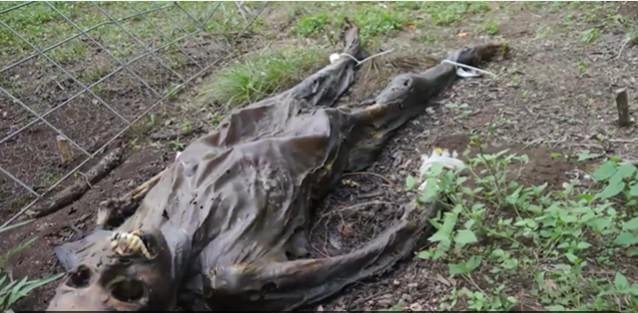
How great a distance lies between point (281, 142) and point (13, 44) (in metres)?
3.91

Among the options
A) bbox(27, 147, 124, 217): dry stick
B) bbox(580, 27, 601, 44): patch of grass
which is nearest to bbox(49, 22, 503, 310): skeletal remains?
bbox(27, 147, 124, 217): dry stick

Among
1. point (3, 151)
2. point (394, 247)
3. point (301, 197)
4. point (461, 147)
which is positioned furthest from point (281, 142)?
point (3, 151)

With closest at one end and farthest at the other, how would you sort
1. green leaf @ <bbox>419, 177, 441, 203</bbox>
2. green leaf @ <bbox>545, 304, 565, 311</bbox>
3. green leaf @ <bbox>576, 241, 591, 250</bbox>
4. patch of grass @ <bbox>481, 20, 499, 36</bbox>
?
green leaf @ <bbox>545, 304, 565, 311</bbox>
green leaf @ <bbox>576, 241, 591, 250</bbox>
green leaf @ <bbox>419, 177, 441, 203</bbox>
patch of grass @ <bbox>481, 20, 499, 36</bbox>

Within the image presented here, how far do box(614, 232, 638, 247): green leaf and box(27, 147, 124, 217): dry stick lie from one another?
257 cm

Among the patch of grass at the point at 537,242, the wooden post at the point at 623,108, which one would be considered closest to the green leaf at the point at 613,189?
the patch of grass at the point at 537,242

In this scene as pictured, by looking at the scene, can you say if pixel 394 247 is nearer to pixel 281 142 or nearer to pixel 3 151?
pixel 281 142

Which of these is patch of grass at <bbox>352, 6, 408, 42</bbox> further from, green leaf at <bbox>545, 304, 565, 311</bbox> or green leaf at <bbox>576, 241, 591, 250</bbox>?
green leaf at <bbox>545, 304, 565, 311</bbox>

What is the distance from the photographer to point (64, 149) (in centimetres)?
389

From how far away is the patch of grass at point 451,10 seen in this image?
5512 mm

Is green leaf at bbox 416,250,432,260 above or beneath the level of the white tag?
above

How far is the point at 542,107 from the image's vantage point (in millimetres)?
3688

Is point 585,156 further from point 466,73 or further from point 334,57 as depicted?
point 334,57

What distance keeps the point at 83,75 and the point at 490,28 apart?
122 inches

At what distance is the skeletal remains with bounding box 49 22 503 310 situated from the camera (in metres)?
2.07
